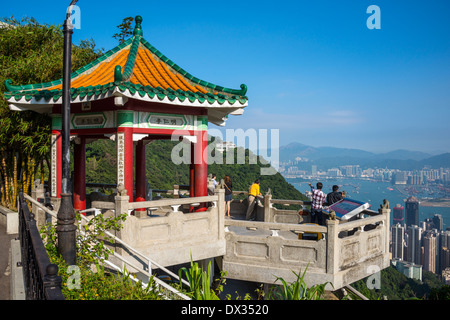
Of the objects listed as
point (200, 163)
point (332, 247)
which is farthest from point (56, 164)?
point (332, 247)

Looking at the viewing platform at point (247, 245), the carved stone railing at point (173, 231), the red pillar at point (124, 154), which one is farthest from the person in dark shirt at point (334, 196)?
the red pillar at point (124, 154)

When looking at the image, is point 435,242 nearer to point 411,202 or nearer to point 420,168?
point 411,202

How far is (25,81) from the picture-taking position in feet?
42.8

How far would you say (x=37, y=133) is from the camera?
12719mm

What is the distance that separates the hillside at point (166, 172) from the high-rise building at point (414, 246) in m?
40.7

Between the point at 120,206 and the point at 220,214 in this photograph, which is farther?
the point at 220,214

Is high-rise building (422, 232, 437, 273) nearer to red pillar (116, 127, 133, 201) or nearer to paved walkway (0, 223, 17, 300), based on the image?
paved walkway (0, 223, 17, 300)

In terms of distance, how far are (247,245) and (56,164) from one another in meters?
5.28

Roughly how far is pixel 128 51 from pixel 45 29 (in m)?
6.00

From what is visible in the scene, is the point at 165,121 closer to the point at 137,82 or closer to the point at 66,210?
the point at 137,82

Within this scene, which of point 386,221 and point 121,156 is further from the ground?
point 121,156

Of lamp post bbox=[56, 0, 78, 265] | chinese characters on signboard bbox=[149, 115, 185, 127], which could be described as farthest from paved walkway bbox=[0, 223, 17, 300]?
chinese characters on signboard bbox=[149, 115, 185, 127]

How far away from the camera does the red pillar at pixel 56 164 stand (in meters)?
9.86

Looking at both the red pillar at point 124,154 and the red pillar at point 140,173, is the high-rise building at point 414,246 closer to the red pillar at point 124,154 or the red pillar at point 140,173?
the red pillar at point 140,173
